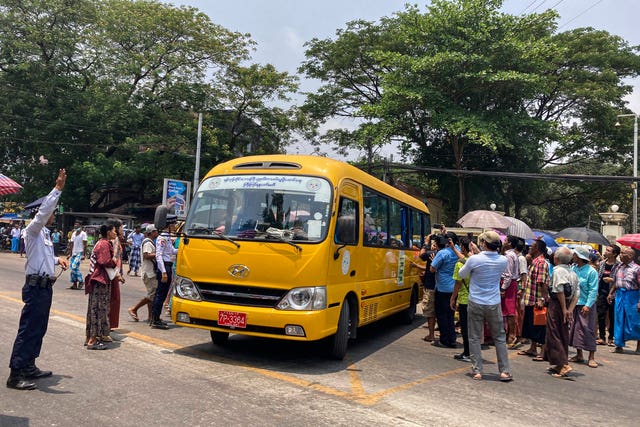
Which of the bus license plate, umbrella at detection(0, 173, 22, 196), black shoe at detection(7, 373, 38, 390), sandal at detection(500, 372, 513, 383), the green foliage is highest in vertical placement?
the green foliage

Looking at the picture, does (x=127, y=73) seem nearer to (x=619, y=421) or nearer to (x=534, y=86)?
(x=534, y=86)

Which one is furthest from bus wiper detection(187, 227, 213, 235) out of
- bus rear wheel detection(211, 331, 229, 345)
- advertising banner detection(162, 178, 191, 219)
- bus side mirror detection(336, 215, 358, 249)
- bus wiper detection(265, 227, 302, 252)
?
advertising banner detection(162, 178, 191, 219)

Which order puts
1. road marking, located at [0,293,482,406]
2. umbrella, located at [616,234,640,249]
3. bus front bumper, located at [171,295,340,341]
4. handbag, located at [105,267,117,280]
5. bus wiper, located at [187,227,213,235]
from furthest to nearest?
umbrella, located at [616,234,640,249]
handbag, located at [105,267,117,280]
bus wiper, located at [187,227,213,235]
bus front bumper, located at [171,295,340,341]
road marking, located at [0,293,482,406]

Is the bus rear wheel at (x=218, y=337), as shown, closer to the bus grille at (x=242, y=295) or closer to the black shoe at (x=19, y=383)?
the bus grille at (x=242, y=295)

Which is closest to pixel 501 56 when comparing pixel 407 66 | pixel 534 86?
pixel 534 86

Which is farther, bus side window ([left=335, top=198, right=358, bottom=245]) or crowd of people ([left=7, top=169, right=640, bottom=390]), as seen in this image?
bus side window ([left=335, top=198, right=358, bottom=245])

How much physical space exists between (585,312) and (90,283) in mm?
7390

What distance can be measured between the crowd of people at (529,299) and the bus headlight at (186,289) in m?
3.48

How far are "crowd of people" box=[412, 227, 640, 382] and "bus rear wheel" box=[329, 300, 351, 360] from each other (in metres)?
1.62

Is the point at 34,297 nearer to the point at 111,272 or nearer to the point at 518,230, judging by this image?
the point at 111,272

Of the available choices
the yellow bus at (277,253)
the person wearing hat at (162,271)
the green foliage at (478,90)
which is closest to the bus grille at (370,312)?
the yellow bus at (277,253)

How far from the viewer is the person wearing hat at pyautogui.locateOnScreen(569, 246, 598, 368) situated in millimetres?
7770

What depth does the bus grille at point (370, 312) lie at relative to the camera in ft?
25.5

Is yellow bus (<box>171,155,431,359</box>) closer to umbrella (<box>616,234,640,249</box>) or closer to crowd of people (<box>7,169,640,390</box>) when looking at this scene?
crowd of people (<box>7,169,640,390</box>)
